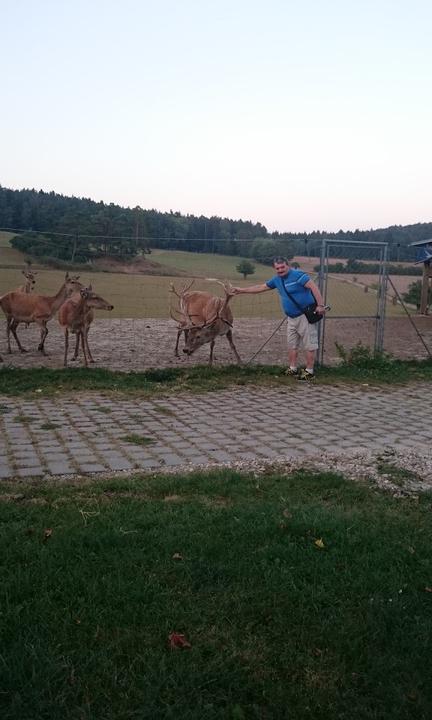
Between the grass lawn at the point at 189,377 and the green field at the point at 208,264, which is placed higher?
the green field at the point at 208,264

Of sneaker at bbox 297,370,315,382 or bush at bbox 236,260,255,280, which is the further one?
bush at bbox 236,260,255,280

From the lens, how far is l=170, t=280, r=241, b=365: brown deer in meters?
12.9

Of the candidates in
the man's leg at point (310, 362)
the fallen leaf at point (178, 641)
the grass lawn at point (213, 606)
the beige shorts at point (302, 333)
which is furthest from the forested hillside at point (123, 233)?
the fallen leaf at point (178, 641)

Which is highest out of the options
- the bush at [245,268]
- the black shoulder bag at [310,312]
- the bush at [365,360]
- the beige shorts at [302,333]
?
the bush at [245,268]

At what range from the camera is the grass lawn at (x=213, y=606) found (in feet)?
9.83

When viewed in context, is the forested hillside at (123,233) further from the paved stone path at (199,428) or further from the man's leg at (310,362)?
the paved stone path at (199,428)

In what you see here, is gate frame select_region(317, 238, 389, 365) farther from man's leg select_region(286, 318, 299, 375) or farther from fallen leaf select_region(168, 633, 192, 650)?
fallen leaf select_region(168, 633, 192, 650)

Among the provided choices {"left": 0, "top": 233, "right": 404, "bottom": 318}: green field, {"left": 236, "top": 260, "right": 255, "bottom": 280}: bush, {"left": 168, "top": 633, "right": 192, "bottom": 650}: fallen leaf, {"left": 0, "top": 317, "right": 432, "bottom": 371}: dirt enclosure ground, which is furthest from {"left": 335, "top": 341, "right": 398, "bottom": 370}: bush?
{"left": 168, "top": 633, "right": 192, "bottom": 650}: fallen leaf

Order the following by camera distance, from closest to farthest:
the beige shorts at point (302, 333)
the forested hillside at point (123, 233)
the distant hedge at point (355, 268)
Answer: the beige shorts at point (302, 333), the distant hedge at point (355, 268), the forested hillside at point (123, 233)

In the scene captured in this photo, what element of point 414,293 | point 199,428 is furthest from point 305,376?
point 414,293

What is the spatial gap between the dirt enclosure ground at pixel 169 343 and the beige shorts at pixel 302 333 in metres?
1.77

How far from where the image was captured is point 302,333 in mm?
11773

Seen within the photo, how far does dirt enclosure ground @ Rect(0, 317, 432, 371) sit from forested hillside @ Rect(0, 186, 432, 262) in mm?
2140

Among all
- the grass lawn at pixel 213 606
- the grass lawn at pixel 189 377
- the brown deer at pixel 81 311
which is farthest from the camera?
the brown deer at pixel 81 311
